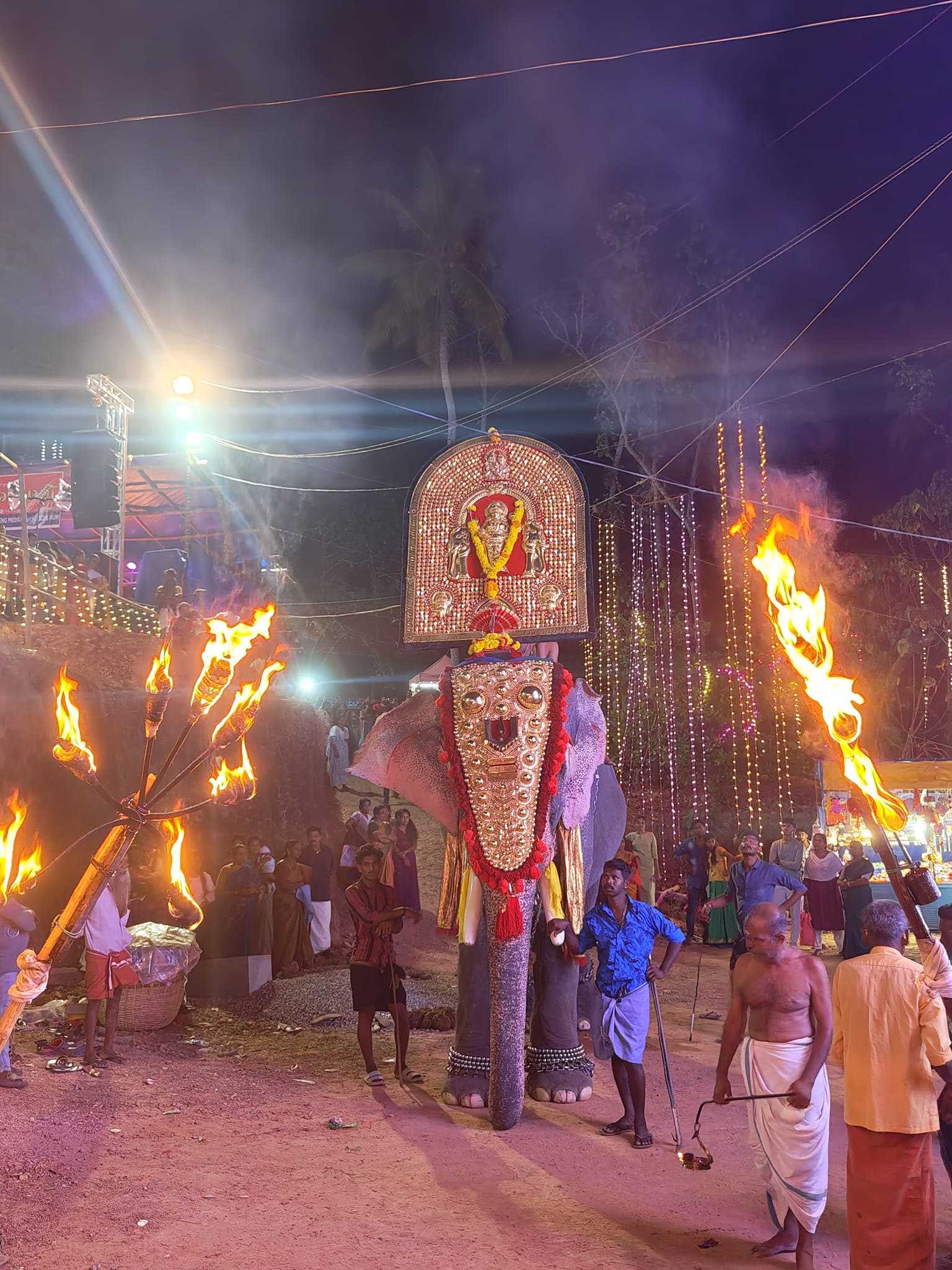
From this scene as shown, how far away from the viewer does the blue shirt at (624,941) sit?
6328 mm

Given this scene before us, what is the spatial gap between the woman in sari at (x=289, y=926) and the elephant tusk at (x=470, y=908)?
539 centimetres

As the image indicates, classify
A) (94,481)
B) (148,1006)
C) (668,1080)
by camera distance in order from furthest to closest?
1. (94,481)
2. (148,1006)
3. (668,1080)

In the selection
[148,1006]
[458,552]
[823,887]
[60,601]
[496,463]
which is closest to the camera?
[458,552]

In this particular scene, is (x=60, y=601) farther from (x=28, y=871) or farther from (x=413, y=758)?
(x=28, y=871)

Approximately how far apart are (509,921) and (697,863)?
1072 cm

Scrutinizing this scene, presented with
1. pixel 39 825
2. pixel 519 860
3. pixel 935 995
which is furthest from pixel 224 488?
pixel 935 995

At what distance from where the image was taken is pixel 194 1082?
783 cm

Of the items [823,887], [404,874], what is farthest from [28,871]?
[823,887]

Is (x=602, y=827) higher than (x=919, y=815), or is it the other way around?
(x=919, y=815)

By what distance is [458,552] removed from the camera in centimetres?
809

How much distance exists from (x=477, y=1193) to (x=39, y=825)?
9097 millimetres

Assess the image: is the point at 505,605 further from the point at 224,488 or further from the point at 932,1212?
the point at 224,488

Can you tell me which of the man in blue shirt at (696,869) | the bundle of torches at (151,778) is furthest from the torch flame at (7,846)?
the man in blue shirt at (696,869)

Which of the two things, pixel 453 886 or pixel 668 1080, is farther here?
pixel 453 886
